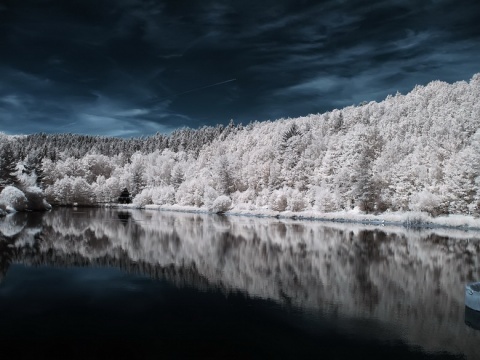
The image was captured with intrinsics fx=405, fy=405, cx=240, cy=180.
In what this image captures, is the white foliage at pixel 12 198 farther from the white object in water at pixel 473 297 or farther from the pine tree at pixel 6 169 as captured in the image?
the white object in water at pixel 473 297

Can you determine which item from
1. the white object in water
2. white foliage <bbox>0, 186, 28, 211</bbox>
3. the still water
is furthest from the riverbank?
white foliage <bbox>0, 186, 28, 211</bbox>

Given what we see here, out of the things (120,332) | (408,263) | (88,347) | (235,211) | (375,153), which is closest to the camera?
(88,347)

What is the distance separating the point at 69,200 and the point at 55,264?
104 meters

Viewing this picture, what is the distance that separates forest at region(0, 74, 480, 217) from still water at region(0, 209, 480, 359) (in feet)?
107

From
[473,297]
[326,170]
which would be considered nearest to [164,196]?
[326,170]

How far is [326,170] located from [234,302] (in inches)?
2790

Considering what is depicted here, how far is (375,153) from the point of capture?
86125 mm

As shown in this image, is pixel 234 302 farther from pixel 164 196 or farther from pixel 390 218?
pixel 164 196

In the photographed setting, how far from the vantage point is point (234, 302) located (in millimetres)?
19203

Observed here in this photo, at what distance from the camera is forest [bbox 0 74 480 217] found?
2655 inches

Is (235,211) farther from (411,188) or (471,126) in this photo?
(471,126)

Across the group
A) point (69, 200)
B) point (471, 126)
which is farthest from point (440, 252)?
point (69, 200)

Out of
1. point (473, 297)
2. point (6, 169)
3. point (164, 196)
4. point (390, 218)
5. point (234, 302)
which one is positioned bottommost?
Answer: point (234, 302)

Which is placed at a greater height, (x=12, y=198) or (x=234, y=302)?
(x=12, y=198)
